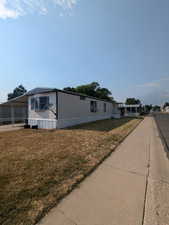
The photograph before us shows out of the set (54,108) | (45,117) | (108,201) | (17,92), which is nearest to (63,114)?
(54,108)

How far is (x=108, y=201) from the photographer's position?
6.98ft

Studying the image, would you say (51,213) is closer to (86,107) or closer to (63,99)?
(63,99)

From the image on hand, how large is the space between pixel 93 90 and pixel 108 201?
142 ft

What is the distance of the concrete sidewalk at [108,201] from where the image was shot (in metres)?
1.76

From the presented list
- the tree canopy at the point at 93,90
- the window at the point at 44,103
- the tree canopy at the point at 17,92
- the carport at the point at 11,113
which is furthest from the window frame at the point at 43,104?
the tree canopy at the point at 17,92

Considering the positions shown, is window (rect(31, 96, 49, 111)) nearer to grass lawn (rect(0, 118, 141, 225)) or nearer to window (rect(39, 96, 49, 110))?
window (rect(39, 96, 49, 110))

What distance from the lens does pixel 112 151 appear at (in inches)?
186

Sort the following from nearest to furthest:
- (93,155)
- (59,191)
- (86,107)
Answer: (59,191) → (93,155) → (86,107)

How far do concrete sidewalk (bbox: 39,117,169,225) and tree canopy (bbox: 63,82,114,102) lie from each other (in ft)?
131

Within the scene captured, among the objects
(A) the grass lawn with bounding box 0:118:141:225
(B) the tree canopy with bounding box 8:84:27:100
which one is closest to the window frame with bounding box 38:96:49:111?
(A) the grass lawn with bounding box 0:118:141:225

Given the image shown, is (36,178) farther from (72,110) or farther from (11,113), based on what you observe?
(11,113)

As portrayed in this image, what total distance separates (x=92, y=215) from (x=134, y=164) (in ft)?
7.36

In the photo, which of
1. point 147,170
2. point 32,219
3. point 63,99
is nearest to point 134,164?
point 147,170

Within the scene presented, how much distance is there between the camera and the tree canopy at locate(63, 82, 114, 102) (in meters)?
42.8
